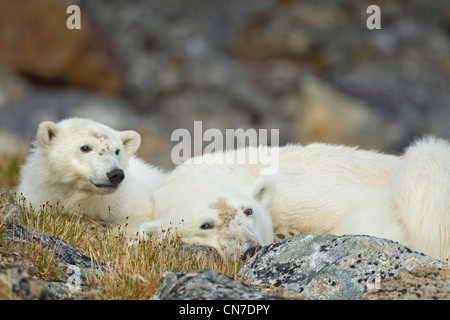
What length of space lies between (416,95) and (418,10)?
3.61 meters

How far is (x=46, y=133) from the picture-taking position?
666 centimetres

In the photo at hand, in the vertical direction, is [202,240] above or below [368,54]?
below

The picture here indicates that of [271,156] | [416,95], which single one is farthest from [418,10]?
[271,156]

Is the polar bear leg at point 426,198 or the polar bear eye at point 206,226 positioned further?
the polar bear leg at point 426,198

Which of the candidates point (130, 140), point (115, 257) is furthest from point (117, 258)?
point (130, 140)

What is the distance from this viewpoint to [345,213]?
6.84 m

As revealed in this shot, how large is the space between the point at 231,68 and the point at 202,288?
16.4 meters

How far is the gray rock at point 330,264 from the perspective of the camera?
4355mm

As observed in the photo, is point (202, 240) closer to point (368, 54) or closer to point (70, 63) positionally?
point (70, 63)

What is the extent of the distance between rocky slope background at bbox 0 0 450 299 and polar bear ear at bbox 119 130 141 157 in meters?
8.70

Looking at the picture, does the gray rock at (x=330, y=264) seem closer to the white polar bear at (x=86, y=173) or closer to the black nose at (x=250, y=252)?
the black nose at (x=250, y=252)

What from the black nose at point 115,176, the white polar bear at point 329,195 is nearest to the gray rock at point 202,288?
the white polar bear at point 329,195

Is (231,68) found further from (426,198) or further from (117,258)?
(117,258)

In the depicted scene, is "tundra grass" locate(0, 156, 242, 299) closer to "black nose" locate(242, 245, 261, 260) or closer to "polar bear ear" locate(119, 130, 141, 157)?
"black nose" locate(242, 245, 261, 260)
